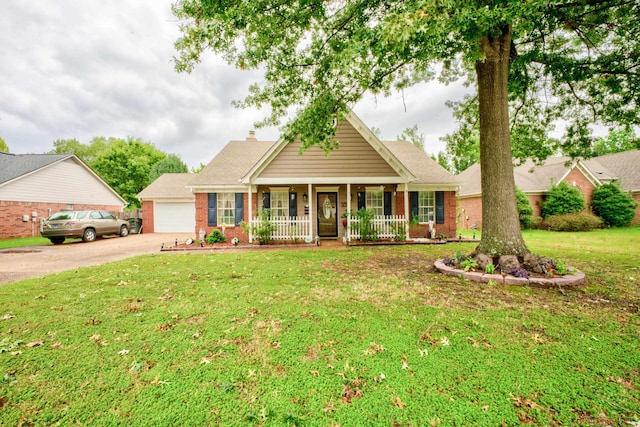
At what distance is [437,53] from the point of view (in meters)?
5.19

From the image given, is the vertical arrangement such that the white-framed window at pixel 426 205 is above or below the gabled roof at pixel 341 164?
below

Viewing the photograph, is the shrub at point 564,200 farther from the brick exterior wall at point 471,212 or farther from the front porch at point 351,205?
the front porch at point 351,205

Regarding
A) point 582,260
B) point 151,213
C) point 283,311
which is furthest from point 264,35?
point 151,213

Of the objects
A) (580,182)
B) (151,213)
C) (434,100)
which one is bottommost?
(151,213)

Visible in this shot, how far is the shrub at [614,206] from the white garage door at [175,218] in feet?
98.3

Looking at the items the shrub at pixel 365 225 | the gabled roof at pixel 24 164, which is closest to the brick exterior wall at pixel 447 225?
the shrub at pixel 365 225

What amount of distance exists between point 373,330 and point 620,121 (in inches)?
441

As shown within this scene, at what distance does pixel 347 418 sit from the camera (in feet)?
6.68

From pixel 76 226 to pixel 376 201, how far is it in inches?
590

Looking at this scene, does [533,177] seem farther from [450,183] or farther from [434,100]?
[450,183]

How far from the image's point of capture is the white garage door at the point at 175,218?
1931 cm

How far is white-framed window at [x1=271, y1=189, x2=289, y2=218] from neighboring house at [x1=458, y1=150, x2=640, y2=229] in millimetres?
12269

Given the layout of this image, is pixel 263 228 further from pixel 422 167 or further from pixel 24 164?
pixel 24 164

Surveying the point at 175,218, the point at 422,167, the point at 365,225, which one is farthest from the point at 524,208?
the point at 175,218
